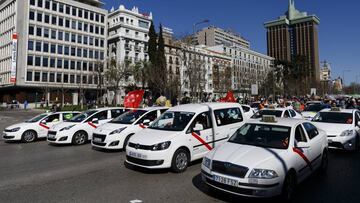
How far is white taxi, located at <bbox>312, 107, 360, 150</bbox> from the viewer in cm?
883

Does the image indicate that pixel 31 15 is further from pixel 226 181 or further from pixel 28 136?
pixel 226 181

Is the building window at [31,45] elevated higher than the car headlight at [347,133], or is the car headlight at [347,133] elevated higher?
the building window at [31,45]

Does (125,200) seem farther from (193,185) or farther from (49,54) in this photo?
(49,54)

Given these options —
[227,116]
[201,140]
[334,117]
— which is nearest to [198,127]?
[201,140]

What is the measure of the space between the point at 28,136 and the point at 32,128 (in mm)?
402

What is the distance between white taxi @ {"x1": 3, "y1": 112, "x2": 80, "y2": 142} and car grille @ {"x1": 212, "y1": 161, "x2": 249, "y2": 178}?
10.0 metres

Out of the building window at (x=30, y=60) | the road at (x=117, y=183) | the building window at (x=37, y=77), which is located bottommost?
the road at (x=117, y=183)

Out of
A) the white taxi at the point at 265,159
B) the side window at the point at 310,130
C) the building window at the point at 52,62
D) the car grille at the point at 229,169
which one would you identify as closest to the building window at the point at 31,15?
the building window at the point at 52,62

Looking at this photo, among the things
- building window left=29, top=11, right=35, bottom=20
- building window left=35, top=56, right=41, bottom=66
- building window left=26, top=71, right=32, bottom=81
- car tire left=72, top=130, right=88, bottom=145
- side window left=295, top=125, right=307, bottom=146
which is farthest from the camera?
building window left=35, top=56, right=41, bottom=66

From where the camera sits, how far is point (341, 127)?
9.14 m

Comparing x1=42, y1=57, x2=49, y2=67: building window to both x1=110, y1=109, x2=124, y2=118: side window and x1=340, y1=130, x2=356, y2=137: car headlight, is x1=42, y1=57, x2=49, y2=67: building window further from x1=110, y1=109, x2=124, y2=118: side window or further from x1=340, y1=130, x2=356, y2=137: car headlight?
x1=340, y1=130, x2=356, y2=137: car headlight

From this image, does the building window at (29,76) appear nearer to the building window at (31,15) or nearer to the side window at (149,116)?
the building window at (31,15)

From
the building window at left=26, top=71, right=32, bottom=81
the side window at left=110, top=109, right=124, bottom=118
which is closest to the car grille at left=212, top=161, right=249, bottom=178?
the side window at left=110, top=109, right=124, bottom=118

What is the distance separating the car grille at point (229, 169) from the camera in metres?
4.66
